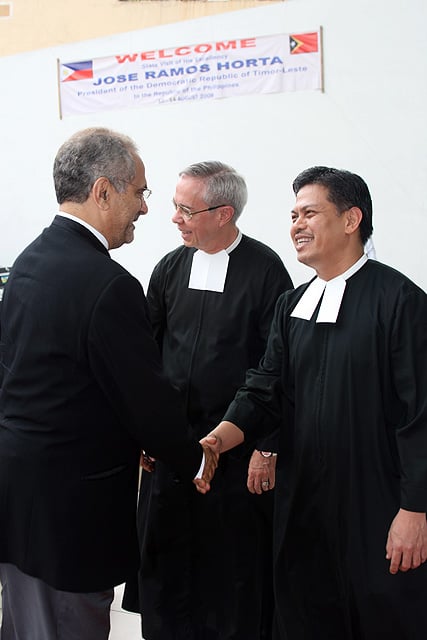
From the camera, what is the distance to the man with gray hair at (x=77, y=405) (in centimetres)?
150

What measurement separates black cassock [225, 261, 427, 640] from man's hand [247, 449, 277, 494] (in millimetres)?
266

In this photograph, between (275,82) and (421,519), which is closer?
(421,519)

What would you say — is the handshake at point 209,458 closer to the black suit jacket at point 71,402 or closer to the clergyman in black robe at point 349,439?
the clergyman in black robe at point 349,439

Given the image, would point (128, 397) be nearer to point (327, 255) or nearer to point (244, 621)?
point (327, 255)

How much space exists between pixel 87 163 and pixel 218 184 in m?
1.02

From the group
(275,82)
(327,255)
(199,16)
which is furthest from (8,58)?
(327,255)

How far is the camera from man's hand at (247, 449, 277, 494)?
2.26 meters

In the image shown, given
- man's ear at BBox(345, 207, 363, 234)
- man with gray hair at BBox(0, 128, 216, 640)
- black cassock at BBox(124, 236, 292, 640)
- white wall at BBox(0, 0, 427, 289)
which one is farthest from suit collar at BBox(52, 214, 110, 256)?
white wall at BBox(0, 0, 427, 289)

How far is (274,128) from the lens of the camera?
4.76m

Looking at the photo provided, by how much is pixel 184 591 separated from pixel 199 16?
407cm

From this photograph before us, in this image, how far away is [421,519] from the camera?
1.67m

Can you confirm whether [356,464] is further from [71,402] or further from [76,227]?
[76,227]

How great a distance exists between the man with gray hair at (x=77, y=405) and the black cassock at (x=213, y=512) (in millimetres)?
721

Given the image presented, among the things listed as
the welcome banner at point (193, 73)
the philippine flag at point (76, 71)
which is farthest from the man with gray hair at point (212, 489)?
the philippine flag at point (76, 71)
